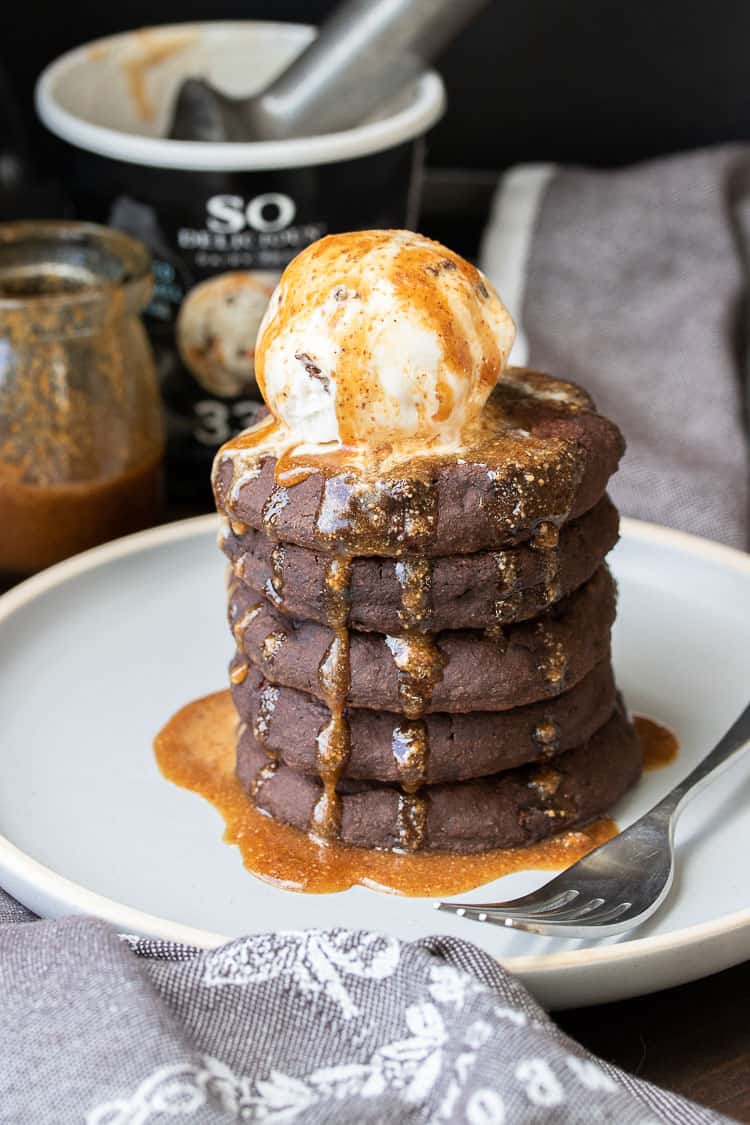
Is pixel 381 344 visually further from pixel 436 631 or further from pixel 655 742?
pixel 655 742

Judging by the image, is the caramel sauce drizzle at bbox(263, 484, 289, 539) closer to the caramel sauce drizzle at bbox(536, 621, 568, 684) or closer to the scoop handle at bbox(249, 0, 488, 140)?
the caramel sauce drizzle at bbox(536, 621, 568, 684)

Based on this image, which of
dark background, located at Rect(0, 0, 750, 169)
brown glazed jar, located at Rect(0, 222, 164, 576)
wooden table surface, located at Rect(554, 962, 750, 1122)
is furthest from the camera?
dark background, located at Rect(0, 0, 750, 169)

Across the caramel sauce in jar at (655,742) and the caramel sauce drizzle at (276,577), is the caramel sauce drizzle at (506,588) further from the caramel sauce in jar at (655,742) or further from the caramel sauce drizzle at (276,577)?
the caramel sauce in jar at (655,742)

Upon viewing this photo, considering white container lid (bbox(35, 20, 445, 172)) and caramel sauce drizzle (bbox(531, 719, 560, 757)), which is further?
white container lid (bbox(35, 20, 445, 172))

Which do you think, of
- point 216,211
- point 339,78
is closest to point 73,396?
point 216,211

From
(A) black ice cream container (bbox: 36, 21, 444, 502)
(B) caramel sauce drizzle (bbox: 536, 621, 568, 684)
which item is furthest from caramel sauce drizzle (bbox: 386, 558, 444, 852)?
(A) black ice cream container (bbox: 36, 21, 444, 502)

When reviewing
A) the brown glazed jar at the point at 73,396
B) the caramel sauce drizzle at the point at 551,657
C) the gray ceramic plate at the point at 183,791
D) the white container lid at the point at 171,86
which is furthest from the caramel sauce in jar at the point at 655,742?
the white container lid at the point at 171,86
